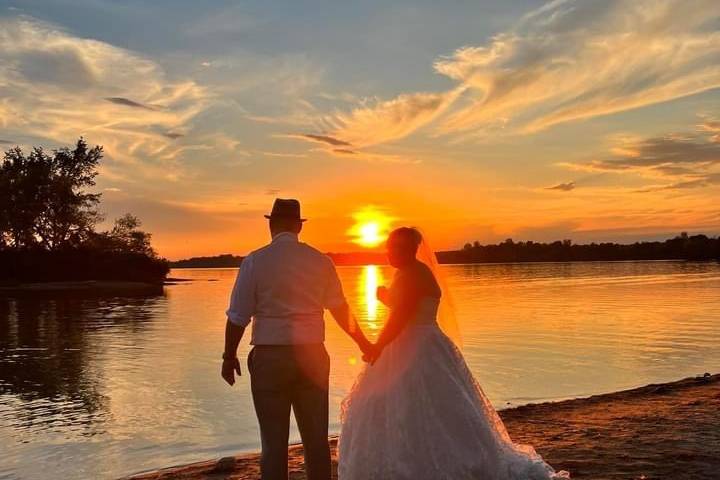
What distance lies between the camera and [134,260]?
3789 inches

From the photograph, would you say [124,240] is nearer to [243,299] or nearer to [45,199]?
[45,199]

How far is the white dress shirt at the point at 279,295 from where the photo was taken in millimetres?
5242

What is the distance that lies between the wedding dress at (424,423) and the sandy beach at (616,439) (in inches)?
59.6

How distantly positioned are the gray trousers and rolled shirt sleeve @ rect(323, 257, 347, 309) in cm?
36

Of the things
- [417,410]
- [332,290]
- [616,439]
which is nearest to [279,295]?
[332,290]

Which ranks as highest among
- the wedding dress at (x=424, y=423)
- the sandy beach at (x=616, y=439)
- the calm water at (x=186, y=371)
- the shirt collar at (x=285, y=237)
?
the shirt collar at (x=285, y=237)

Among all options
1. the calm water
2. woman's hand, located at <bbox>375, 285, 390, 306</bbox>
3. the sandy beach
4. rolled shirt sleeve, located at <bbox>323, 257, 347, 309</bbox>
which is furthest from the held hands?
the calm water

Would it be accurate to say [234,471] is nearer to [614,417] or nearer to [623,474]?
[623,474]

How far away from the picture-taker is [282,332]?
5.23m

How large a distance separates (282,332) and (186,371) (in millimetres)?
15423

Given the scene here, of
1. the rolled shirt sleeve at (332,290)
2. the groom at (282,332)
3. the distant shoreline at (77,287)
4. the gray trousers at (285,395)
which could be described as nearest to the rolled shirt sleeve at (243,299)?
the groom at (282,332)

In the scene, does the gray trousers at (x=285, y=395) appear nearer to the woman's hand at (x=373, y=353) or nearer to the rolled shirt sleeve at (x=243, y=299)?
the rolled shirt sleeve at (x=243, y=299)

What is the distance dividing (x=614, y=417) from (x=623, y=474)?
155 inches

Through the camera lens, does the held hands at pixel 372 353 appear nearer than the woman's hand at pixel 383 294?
Yes
